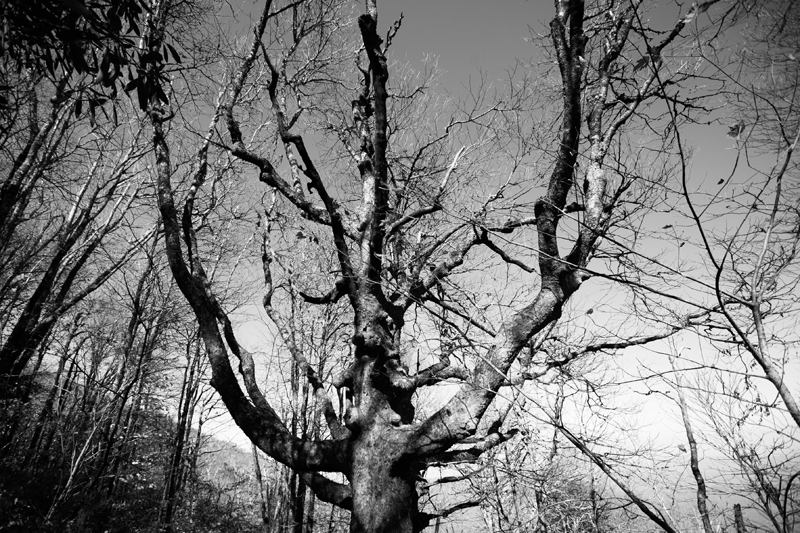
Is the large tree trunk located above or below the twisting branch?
below

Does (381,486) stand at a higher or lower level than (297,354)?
lower

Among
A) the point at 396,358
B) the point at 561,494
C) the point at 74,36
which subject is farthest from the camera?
the point at 561,494

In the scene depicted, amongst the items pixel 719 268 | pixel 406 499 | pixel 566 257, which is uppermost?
pixel 566 257

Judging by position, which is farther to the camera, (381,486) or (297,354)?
(297,354)

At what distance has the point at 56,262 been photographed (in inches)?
206

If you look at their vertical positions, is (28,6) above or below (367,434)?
above

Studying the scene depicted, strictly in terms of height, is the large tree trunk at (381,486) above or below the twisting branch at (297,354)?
below

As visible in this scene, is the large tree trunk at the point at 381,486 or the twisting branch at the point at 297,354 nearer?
the large tree trunk at the point at 381,486

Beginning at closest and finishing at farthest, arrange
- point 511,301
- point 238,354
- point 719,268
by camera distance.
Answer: point 719,268
point 238,354
point 511,301

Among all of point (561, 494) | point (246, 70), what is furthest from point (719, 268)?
point (561, 494)

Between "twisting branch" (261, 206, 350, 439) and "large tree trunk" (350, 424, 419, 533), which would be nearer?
"large tree trunk" (350, 424, 419, 533)

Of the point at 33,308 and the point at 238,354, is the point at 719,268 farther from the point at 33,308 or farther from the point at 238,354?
the point at 33,308

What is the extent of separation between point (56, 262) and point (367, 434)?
510cm

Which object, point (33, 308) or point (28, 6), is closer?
point (28, 6)
